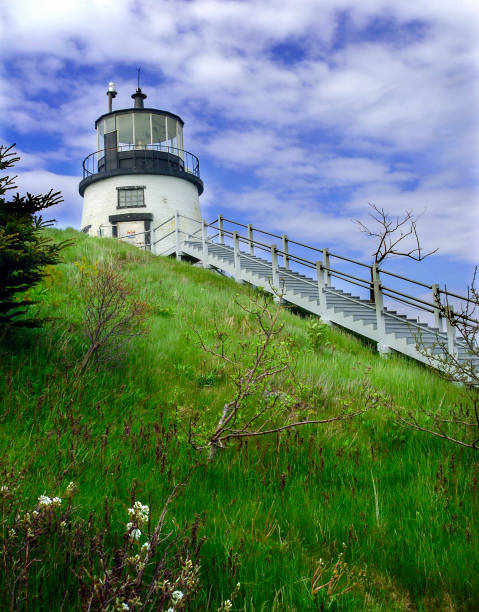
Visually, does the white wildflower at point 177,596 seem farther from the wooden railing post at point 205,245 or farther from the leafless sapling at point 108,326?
the wooden railing post at point 205,245

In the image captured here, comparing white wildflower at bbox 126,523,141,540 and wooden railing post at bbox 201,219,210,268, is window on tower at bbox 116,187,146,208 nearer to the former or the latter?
wooden railing post at bbox 201,219,210,268

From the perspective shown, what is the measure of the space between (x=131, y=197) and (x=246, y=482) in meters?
24.9

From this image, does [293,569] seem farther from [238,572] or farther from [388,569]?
[388,569]

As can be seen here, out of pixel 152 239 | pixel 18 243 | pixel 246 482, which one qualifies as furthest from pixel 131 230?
pixel 246 482

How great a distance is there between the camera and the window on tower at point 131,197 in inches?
1056

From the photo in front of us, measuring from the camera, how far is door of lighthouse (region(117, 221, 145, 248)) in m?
26.9

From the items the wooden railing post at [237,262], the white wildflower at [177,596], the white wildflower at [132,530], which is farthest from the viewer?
the wooden railing post at [237,262]

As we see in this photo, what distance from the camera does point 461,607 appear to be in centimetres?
279

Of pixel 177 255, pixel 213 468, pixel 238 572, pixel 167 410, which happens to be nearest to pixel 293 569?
pixel 238 572

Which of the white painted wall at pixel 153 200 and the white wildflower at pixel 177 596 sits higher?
the white painted wall at pixel 153 200

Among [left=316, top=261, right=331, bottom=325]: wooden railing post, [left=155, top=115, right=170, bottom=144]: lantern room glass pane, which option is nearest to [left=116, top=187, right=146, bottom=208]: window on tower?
[left=155, top=115, right=170, bottom=144]: lantern room glass pane

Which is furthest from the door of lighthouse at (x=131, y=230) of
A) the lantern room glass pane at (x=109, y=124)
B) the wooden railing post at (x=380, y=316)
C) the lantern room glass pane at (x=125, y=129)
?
the wooden railing post at (x=380, y=316)

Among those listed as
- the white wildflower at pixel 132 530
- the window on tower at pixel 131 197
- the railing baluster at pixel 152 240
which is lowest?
the white wildflower at pixel 132 530

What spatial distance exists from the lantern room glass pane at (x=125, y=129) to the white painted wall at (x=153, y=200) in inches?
106
